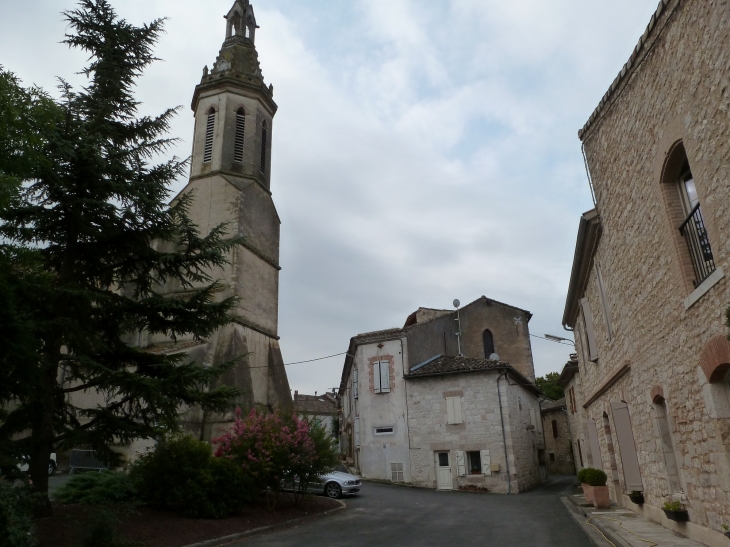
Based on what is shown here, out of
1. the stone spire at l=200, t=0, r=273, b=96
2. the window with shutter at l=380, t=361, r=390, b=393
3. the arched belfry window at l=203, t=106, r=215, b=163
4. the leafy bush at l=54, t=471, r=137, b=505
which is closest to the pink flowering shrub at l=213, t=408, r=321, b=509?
the leafy bush at l=54, t=471, r=137, b=505

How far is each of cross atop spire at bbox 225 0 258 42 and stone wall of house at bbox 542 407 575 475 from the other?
97.8 feet

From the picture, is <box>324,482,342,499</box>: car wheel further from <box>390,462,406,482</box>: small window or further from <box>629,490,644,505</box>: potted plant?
<box>629,490,644,505</box>: potted plant

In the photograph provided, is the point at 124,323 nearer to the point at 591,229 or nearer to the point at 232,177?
the point at 591,229

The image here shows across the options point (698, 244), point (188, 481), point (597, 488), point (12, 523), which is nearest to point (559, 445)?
point (597, 488)

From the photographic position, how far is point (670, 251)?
7.12 meters

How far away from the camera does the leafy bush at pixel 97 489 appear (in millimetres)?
9531

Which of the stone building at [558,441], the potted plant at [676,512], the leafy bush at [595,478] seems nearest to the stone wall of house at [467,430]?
the leafy bush at [595,478]

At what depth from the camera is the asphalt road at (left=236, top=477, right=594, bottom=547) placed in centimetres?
898

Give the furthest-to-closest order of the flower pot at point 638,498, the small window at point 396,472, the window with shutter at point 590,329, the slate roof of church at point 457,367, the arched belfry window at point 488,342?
the arched belfry window at point 488,342
the small window at point 396,472
the slate roof of church at point 457,367
the window with shutter at point 590,329
the flower pot at point 638,498

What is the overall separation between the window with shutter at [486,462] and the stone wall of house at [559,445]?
52.1ft

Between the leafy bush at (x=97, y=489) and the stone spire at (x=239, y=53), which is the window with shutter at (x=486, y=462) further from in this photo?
the stone spire at (x=239, y=53)

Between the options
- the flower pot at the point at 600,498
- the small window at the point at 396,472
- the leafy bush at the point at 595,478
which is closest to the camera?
the flower pot at the point at 600,498

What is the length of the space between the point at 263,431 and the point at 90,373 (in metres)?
4.69

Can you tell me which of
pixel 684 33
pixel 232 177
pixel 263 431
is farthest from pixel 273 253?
pixel 684 33
